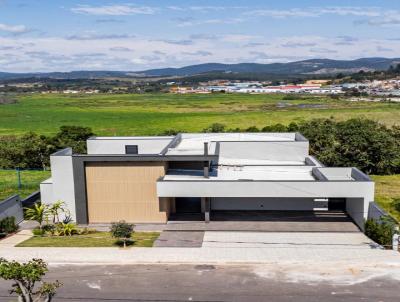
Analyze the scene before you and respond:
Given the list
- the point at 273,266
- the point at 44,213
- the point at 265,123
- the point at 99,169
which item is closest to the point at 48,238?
the point at 44,213

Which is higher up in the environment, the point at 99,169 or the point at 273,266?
the point at 99,169

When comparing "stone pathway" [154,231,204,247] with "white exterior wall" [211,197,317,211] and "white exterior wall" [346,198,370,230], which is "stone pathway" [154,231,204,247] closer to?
"white exterior wall" [211,197,317,211]

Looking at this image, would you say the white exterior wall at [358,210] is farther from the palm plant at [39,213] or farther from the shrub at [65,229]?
the palm plant at [39,213]

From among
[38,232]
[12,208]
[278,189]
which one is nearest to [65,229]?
[38,232]

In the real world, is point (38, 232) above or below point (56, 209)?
below

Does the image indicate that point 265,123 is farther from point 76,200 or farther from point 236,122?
point 76,200

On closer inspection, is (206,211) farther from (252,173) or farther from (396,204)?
(396,204)
